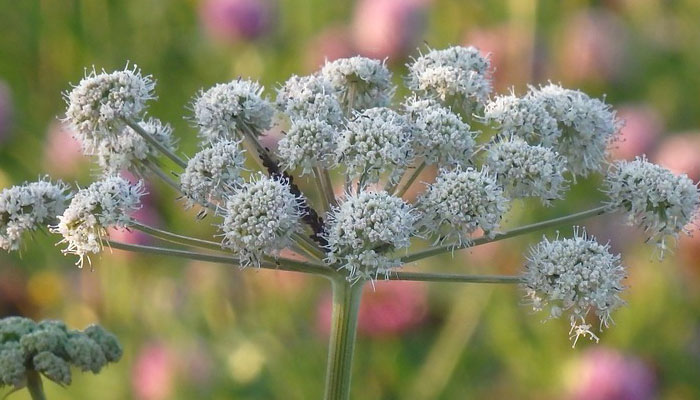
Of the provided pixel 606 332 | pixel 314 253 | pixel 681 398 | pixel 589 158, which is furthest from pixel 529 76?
pixel 314 253

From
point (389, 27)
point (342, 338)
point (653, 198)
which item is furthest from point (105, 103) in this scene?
point (389, 27)

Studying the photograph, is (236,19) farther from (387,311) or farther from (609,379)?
(609,379)

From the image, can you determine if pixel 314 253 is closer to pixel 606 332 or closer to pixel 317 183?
pixel 317 183

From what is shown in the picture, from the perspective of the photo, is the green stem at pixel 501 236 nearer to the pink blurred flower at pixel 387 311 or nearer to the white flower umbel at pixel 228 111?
the white flower umbel at pixel 228 111

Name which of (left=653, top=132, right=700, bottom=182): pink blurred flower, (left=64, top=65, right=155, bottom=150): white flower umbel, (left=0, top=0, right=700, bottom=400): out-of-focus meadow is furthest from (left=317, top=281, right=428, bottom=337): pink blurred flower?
(left=64, top=65, right=155, bottom=150): white flower umbel

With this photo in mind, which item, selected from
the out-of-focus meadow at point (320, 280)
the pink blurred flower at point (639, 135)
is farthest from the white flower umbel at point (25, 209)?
the pink blurred flower at point (639, 135)
